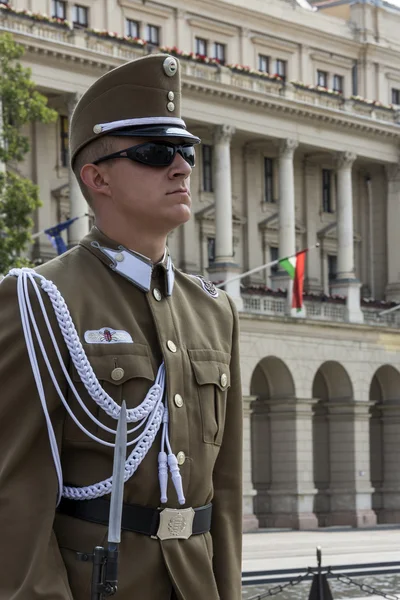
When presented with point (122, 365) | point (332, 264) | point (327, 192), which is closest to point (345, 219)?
point (332, 264)

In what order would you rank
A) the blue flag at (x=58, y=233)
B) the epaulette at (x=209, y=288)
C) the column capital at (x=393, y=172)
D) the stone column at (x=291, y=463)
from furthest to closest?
the column capital at (x=393, y=172) < the stone column at (x=291, y=463) < the blue flag at (x=58, y=233) < the epaulette at (x=209, y=288)

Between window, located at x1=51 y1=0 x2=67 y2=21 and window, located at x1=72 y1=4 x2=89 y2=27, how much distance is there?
0.38 metres

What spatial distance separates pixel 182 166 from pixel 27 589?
4.27 feet

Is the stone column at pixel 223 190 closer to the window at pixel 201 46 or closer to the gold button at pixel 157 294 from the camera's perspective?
the window at pixel 201 46

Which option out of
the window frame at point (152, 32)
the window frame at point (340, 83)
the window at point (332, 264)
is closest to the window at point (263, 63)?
the window frame at point (340, 83)

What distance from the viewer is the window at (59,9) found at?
5356 cm

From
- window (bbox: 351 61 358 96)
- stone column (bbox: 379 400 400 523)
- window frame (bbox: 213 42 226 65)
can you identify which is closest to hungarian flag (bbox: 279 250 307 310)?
window frame (bbox: 213 42 226 65)

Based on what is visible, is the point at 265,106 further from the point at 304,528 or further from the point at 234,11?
the point at 304,528

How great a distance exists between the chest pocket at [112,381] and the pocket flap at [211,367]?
0.18 meters

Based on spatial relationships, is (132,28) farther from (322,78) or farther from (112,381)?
(112,381)

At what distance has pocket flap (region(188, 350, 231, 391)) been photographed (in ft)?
16.0

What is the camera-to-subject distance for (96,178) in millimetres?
4875

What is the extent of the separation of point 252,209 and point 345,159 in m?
3.85

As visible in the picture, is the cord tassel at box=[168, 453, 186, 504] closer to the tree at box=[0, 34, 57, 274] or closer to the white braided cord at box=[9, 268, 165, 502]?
the white braided cord at box=[9, 268, 165, 502]
